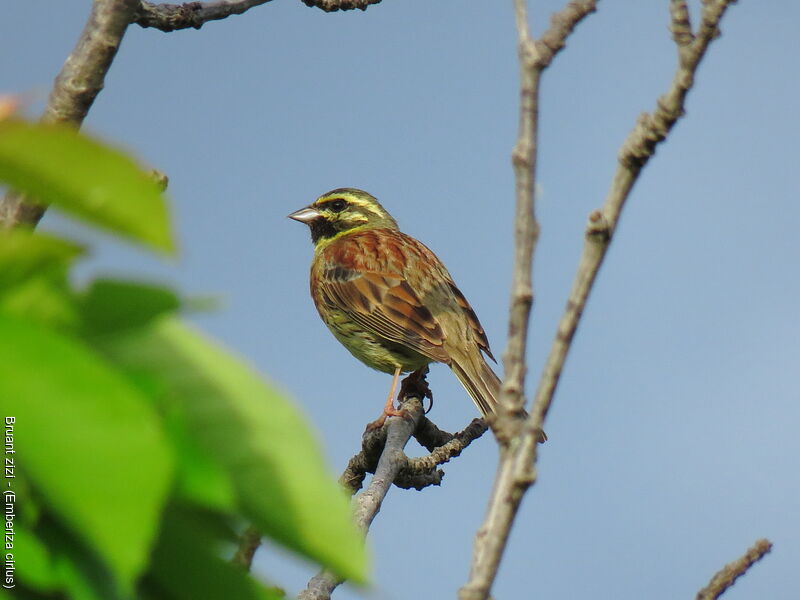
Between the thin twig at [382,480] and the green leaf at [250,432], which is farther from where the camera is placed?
the thin twig at [382,480]

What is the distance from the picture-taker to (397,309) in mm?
9281

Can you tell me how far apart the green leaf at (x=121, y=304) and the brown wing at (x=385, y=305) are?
7.77 metres

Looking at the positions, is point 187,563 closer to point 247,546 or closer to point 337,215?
point 247,546

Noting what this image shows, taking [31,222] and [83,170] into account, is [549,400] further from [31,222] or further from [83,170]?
[31,222]

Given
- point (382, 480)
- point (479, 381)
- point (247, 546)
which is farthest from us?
point (479, 381)

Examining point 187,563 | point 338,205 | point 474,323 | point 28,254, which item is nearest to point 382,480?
point 187,563

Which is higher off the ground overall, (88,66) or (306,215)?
(306,215)

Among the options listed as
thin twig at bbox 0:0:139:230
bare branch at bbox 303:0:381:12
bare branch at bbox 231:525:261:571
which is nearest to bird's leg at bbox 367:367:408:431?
bare branch at bbox 303:0:381:12

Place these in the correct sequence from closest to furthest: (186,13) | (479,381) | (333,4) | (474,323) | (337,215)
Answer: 1. (186,13)
2. (333,4)
3. (479,381)
4. (474,323)
5. (337,215)

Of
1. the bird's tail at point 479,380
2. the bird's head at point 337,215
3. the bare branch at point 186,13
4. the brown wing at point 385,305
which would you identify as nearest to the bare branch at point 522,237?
the bare branch at point 186,13

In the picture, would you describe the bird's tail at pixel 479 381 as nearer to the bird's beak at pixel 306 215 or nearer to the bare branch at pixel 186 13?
the bird's beak at pixel 306 215

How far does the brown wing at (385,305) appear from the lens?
891 centimetres

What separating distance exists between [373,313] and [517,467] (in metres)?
7.84

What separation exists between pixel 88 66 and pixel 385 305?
6.44 metres
